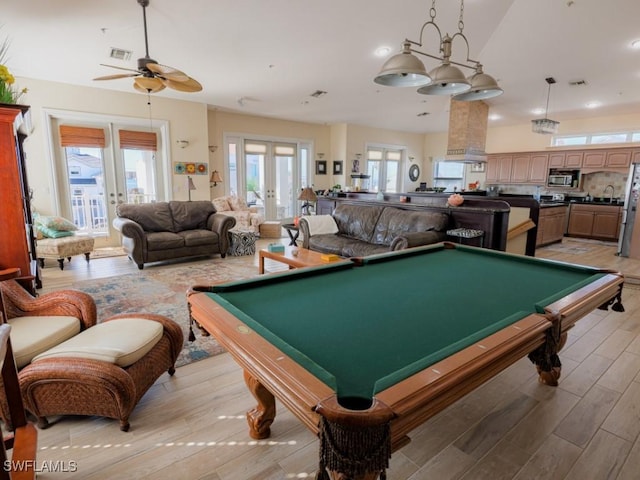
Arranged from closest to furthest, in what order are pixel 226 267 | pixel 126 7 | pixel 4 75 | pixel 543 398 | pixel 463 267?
pixel 543 398
pixel 463 267
pixel 4 75
pixel 126 7
pixel 226 267

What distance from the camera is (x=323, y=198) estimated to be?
678cm

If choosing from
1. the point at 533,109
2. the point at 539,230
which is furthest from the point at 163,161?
the point at 533,109

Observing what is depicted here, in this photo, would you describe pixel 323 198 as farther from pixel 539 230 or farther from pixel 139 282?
pixel 539 230

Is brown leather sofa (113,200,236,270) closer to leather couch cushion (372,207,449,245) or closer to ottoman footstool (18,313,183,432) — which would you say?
leather couch cushion (372,207,449,245)

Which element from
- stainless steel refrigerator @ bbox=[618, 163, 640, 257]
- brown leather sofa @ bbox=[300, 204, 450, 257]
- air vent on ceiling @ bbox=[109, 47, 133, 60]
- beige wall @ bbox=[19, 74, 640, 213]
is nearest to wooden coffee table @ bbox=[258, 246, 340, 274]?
brown leather sofa @ bbox=[300, 204, 450, 257]

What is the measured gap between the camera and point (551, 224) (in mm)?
6949

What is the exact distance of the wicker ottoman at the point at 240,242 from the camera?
18.7 ft

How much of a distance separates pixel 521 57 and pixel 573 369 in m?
5.29

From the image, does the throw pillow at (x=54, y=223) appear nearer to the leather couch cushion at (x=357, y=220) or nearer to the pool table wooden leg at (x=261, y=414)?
the leather couch cushion at (x=357, y=220)

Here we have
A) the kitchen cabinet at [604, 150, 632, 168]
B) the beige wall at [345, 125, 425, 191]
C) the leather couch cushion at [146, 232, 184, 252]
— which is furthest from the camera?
the beige wall at [345, 125, 425, 191]

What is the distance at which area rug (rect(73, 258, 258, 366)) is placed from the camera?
2693 millimetres

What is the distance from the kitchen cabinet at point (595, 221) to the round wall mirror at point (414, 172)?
4.80 m

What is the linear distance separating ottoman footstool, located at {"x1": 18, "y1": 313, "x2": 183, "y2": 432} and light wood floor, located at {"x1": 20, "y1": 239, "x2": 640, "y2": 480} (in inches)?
6.2

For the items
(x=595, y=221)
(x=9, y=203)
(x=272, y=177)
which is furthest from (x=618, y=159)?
(x=9, y=203)
